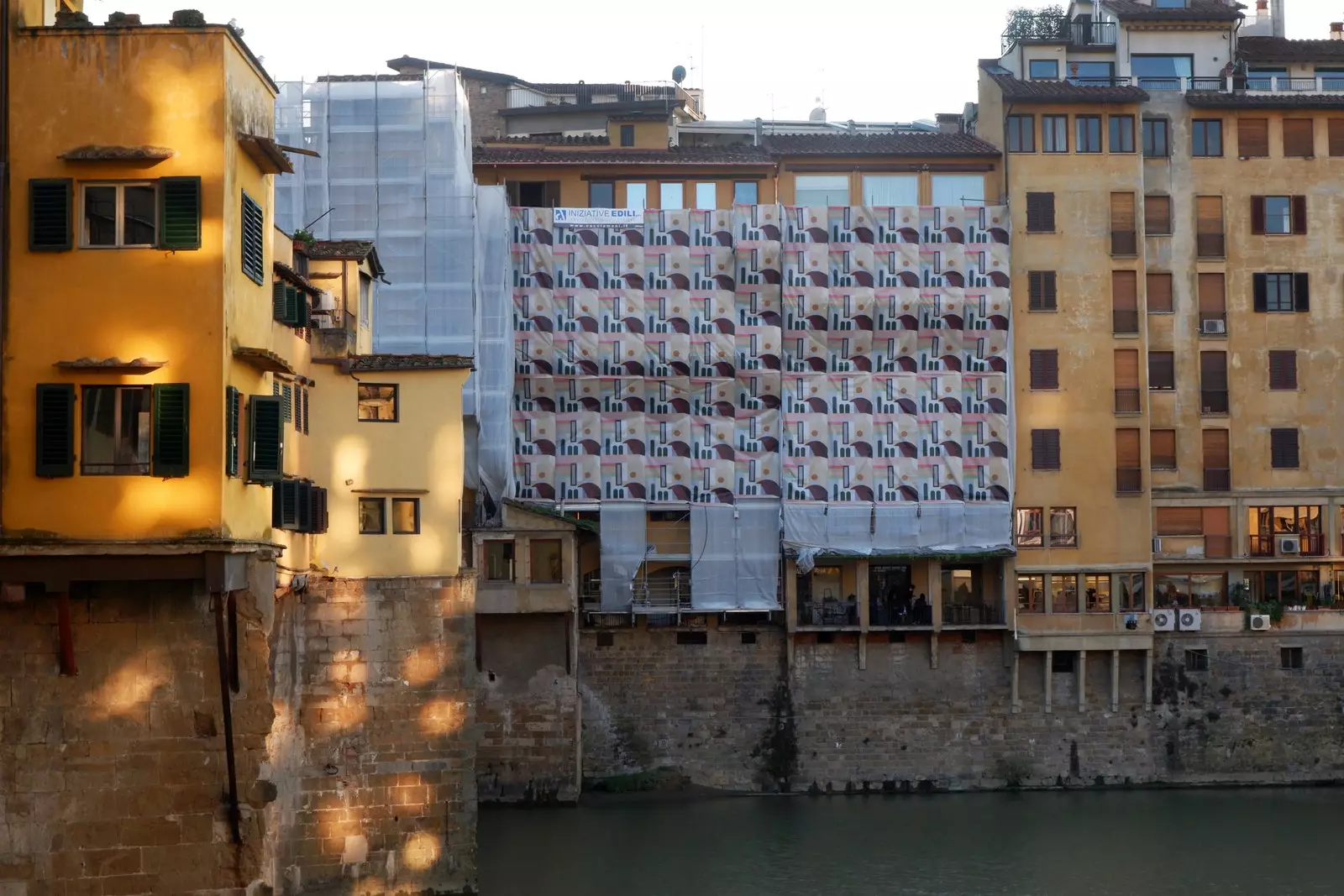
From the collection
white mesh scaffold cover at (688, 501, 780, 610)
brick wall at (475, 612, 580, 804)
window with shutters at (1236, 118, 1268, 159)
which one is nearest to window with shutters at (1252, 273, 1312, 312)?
window with shutters at (1236, 118, 1268, 159)

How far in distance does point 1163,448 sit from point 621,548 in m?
15.9

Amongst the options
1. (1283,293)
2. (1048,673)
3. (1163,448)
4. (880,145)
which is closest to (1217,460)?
(1163,448)

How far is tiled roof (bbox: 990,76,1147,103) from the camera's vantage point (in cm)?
5244

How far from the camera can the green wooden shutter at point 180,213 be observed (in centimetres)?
2216

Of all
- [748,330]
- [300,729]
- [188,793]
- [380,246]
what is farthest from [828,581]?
[188,793]

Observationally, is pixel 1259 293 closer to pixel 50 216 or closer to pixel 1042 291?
pixel 1042 291

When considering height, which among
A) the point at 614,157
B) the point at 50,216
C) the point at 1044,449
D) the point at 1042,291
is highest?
the point at 614,157

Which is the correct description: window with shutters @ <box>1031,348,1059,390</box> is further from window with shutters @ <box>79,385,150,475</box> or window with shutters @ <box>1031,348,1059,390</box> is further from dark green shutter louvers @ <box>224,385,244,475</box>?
window with shutters @ <box>79,385,150,475</box>

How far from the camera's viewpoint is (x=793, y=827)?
44906mm

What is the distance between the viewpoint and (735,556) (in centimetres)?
5131

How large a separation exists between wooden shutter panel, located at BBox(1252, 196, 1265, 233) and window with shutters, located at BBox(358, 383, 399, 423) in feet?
99.6

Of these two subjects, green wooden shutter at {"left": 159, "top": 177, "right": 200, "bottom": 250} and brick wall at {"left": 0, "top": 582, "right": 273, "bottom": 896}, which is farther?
green wooden shutter at {"left": 159, "top": 177, "right": 200, "bottom": 250}

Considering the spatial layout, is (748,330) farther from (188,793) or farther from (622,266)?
(188,793)

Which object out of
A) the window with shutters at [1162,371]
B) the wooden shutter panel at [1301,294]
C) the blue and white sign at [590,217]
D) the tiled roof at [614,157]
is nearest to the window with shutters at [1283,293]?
the wooden shutter panel at [1301,294]
